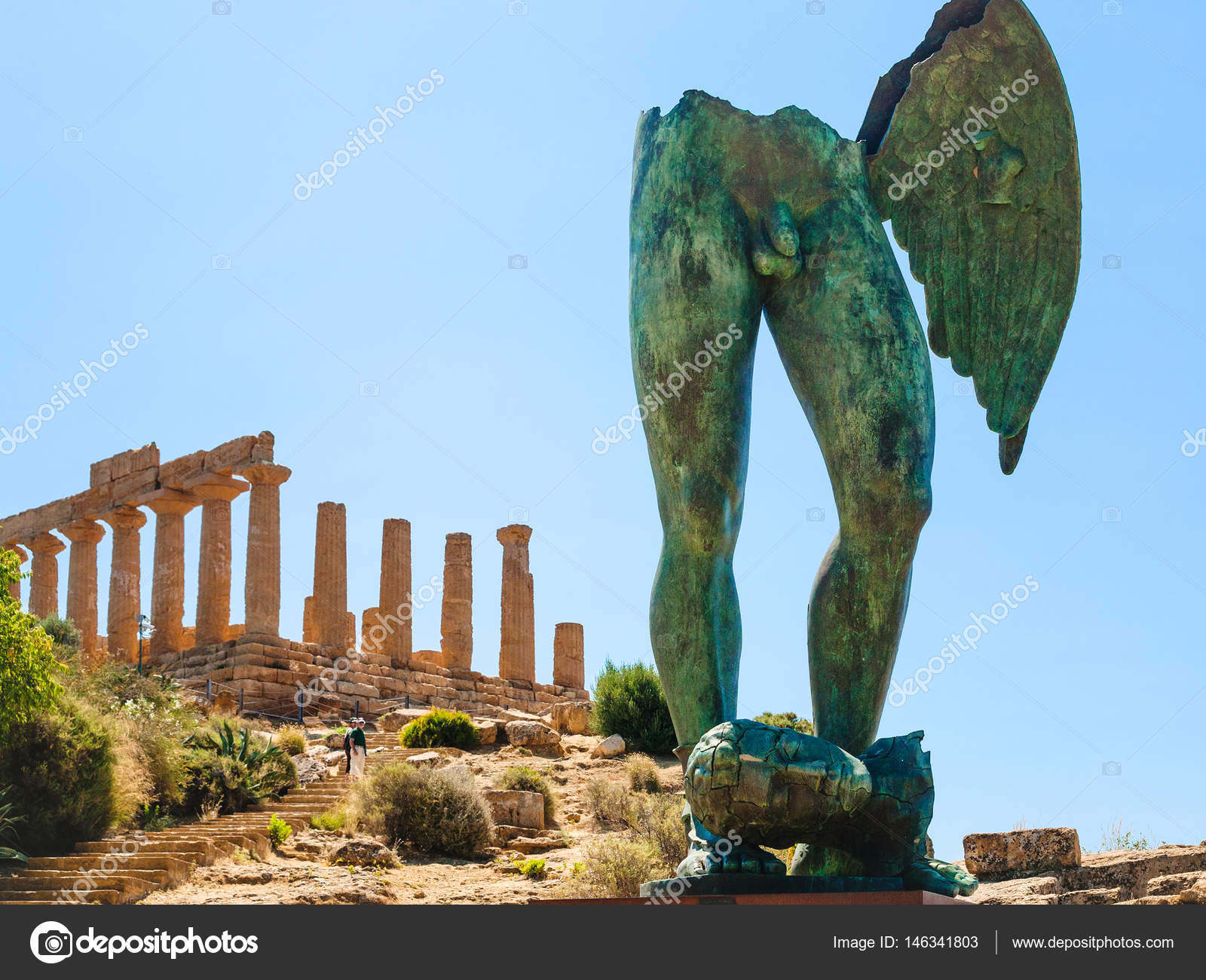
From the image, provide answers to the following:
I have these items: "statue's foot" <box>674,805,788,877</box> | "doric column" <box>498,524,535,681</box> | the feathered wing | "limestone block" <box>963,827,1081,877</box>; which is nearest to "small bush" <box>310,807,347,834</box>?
"limestone block" <box>963,827,1081,877</box>

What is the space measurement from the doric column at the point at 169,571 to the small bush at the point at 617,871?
24288mm

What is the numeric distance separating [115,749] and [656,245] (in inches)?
572

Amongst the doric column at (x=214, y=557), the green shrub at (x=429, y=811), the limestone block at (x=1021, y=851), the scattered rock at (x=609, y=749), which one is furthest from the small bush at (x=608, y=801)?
the doric column at (x=214, y=557)

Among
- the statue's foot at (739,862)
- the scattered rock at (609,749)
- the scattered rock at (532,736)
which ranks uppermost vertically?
the scattered rock at (532,736)

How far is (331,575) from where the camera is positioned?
1462 inches

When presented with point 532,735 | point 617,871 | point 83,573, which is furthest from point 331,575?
point 617,871

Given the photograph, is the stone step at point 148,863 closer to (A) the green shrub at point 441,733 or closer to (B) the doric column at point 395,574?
(A) the green shrub at point 441,733

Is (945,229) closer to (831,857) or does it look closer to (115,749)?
(831,857)

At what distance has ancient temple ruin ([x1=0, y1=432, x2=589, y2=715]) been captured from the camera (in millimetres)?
32875

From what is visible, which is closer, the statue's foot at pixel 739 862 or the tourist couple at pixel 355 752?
the statue's foot at pixel 739 862

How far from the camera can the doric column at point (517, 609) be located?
39.9m

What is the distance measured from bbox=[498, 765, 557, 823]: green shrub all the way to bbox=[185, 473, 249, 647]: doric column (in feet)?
55.1

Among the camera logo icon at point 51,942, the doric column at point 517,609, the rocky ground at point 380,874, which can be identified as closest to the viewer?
the camera logo icon at point 51,942

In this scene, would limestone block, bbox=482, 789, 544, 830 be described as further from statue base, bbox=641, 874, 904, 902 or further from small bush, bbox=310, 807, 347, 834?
statue base, bbox=641, 874, 904, 902
